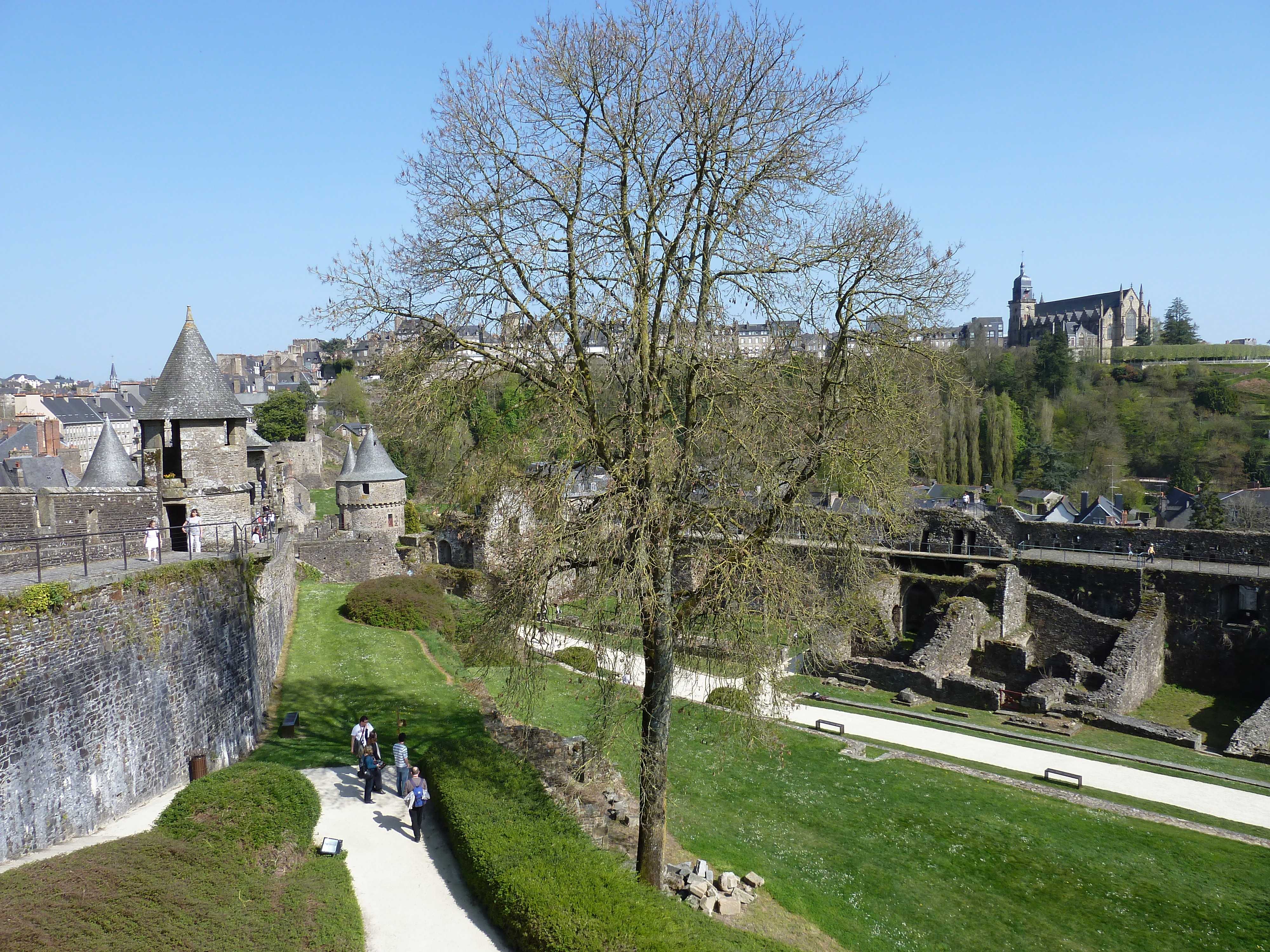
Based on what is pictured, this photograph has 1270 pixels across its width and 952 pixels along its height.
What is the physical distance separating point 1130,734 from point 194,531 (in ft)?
76.1

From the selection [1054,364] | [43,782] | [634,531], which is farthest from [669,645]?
[1054,364]

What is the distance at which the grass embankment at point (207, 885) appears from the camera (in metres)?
7.05

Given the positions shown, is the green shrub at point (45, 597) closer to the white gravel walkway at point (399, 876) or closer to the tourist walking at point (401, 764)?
the white gravel walkway at point (399, 876)

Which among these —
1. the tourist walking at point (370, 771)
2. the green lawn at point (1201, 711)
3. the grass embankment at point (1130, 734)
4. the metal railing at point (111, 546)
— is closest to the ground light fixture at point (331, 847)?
the tourist walking at point (370, 771)

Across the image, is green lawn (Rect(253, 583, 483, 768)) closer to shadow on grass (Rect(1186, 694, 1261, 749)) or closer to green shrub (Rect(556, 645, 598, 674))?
green shrub (Rect(556, 645, 598, 674))

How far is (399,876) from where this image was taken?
1085 cm

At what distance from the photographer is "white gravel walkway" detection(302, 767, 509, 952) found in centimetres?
944

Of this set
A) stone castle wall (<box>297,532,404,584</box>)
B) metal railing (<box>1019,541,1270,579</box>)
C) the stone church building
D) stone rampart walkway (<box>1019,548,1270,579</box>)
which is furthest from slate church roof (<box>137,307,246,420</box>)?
the stone church building

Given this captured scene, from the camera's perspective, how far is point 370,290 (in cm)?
1065

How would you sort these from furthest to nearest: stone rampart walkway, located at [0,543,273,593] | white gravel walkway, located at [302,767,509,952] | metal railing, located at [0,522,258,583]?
metal railing, located at [0,522,258,583] < stone rampart walkway, located at [0,543,273,593] < white gravel walkway, located at [302,767,509,952]

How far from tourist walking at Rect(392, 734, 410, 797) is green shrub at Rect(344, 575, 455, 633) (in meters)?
12.9

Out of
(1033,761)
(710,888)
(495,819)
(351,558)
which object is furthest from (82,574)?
(351,558)

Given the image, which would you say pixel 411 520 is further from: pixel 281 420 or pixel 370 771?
pixel 370 771

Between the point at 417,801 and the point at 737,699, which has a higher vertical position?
the point at 737,699
